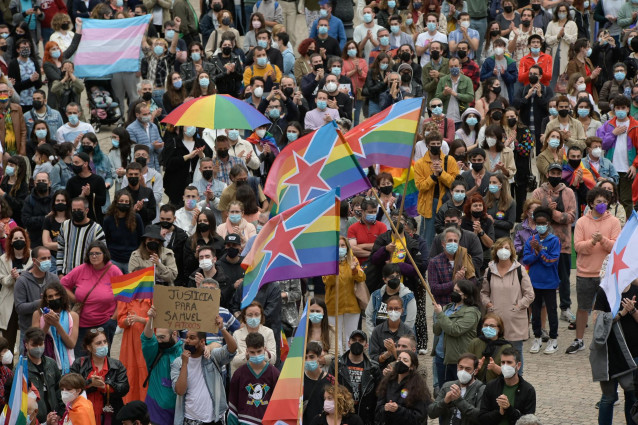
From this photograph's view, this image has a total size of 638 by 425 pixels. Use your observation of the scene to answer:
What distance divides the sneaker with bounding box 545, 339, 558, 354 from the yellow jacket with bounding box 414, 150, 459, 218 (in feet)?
8.46

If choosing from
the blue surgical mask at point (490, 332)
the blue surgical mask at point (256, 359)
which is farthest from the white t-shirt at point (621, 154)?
the blue surgical mask at point (256, 359)

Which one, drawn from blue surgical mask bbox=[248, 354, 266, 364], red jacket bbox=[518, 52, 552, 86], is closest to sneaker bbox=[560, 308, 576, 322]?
blue surgical mask bbox=[248, 354, 266, 364]

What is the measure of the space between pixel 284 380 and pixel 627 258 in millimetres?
3456

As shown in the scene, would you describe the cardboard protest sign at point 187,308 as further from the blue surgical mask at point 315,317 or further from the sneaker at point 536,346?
the sneaker at point 536,346

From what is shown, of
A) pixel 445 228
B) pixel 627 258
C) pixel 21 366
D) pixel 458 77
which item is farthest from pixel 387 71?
pixel 21 366

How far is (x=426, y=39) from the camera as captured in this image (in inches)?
944

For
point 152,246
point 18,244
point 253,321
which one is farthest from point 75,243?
point 253,321

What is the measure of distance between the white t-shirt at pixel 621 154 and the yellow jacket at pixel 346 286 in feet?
18.4

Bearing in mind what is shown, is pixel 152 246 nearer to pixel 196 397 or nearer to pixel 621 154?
pixel 196 397

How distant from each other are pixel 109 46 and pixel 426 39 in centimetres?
524

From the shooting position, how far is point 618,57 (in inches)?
925

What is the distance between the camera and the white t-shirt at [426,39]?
23891 mm

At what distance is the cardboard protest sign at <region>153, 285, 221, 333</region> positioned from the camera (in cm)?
1335

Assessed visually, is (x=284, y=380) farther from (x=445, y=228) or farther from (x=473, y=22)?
(x=473, y=22)
